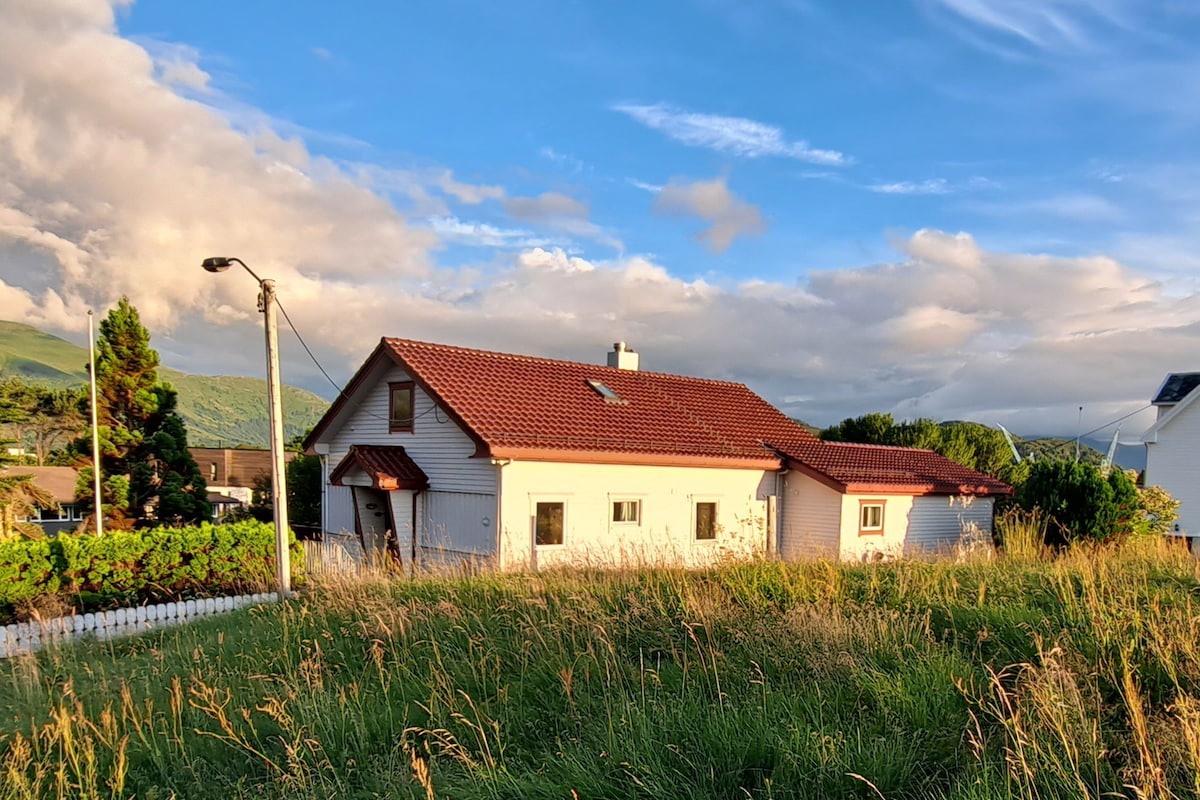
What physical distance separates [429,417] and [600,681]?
1416cm

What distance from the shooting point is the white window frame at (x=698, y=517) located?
64.4ft

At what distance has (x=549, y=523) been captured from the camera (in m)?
17.3

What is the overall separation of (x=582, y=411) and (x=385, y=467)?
5.02 m

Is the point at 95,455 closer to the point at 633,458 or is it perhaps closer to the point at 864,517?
the point at 633,458

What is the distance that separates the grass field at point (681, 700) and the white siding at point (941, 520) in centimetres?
1499

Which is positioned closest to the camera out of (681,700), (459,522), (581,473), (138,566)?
(681,700)

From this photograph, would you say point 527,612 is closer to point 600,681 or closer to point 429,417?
point 600,681

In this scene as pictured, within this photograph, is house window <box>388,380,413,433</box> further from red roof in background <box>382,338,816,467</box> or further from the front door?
the front door

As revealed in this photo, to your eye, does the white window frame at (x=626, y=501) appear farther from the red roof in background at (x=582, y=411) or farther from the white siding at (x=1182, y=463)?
the white siding at (x=1182, y=463)

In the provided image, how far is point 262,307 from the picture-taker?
12.7m

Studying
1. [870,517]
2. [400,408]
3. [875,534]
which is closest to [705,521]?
[870,517]

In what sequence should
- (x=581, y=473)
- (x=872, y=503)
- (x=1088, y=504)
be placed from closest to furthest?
1. (x=1088, y=504)
2. (x=581, y=473)
3. (x=872, y=503)

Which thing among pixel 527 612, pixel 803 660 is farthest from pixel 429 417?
pixel 803 660

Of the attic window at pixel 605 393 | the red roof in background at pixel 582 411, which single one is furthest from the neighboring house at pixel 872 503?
the attic window at pixel 605 393
